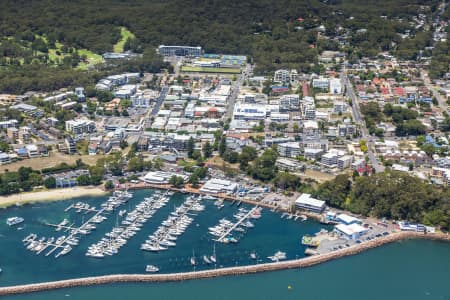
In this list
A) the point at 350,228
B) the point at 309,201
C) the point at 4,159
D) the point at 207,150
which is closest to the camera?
the point at 350,228

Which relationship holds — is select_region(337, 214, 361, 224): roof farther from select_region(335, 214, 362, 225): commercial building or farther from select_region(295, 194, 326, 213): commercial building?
select_region(295, 194, 326, 213): commercial building

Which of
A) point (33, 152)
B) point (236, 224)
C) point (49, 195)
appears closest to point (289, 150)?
point (236, 224)

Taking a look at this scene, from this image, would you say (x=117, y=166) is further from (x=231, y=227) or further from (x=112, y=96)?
(x=112, y=96)

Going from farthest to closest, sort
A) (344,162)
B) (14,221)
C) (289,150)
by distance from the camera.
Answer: (289,150) → (344,162) → (14,221)

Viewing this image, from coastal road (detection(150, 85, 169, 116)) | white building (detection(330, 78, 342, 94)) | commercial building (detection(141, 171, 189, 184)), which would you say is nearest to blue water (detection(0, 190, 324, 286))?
commercial building (detection(141, 171, 189, 184))

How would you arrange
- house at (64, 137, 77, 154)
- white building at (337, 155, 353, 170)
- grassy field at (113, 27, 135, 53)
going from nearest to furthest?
1. white building at (337, 155, 353, 170)
2. house at (64, 137, 77, 154)
3. grassy field at (113, 27, 135, 53)

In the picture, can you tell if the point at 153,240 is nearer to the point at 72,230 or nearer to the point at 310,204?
the point at 72,230
